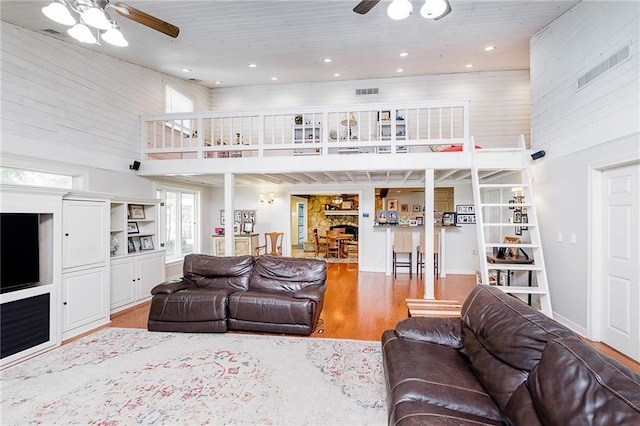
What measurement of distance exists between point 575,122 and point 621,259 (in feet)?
5.70

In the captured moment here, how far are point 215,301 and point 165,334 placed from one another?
724 millimetres

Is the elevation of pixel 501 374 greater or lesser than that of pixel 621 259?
lesser

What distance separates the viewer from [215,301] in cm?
362

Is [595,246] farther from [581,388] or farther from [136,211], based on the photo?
[136,211]

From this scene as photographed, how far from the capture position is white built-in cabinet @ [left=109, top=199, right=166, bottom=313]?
458cm

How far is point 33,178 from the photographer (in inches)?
151

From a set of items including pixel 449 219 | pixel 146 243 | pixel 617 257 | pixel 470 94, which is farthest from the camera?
pixel 449 219

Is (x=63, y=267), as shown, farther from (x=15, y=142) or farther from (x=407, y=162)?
(x=407, y=162)

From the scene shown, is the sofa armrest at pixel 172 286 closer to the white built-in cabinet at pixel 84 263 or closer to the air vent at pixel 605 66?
the white built-in cabinet at pixel 84 263

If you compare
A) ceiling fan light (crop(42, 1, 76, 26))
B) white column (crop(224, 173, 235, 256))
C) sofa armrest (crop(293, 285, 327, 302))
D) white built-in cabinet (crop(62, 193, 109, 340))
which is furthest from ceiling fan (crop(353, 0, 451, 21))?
white built-in cabinet (crop(62, 193, 109, 340))

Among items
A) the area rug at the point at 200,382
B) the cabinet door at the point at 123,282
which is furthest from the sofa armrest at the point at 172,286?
the cabinet door at the point at 123,282

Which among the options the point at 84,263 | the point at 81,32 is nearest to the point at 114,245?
the point at 84,263

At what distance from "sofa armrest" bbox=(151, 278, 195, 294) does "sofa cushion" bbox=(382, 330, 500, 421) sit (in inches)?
112

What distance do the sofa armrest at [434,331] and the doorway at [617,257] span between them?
6.89 ft
